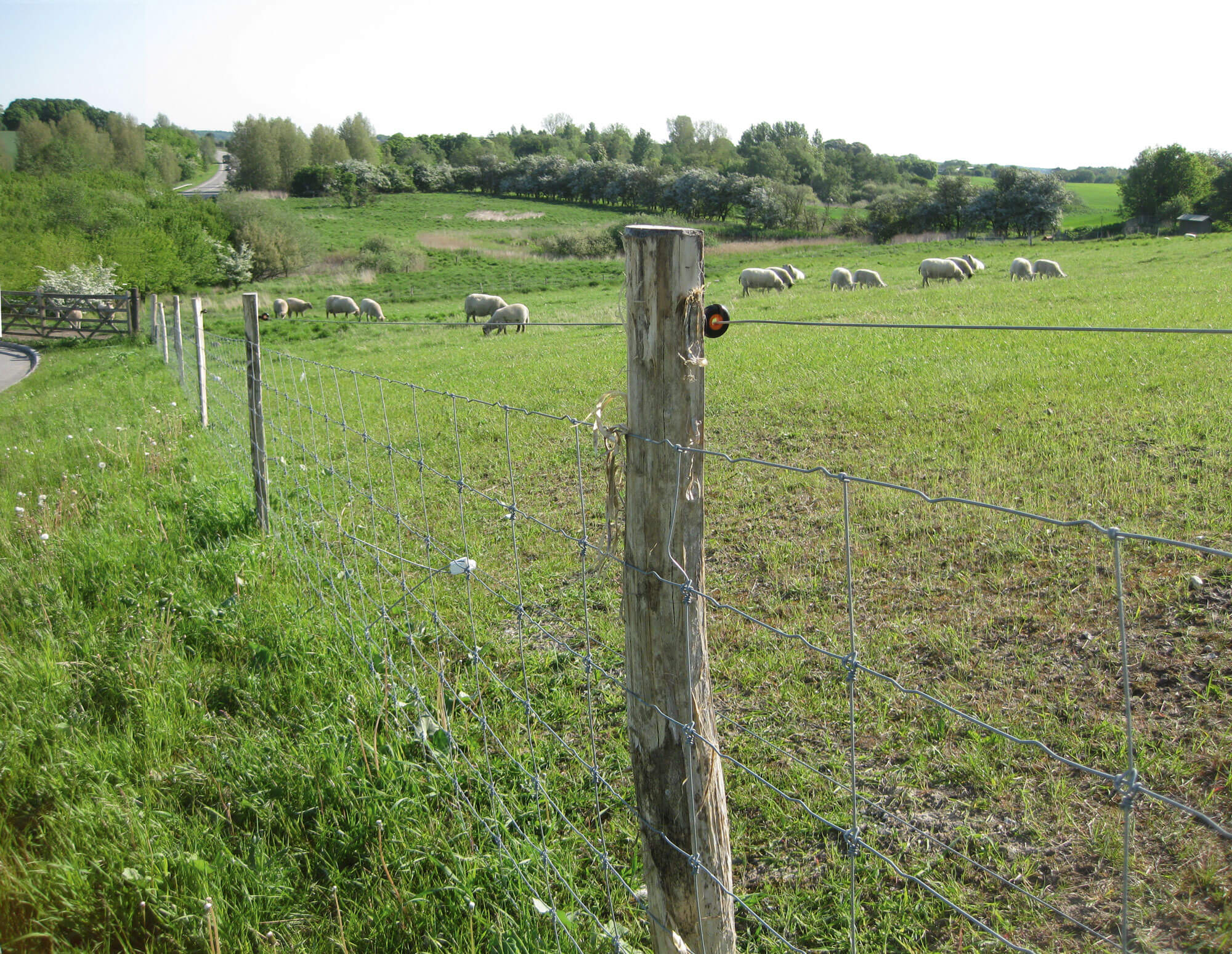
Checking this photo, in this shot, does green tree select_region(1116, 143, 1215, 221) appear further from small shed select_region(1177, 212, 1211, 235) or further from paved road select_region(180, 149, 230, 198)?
paved road select_region(180, 149, 230, 198)

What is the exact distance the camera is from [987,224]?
59125mm

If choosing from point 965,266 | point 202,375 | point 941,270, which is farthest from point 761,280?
point 202,375

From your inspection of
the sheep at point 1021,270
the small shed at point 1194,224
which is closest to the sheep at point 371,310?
the sheep at point 1021,270

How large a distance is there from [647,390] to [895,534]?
400 cm

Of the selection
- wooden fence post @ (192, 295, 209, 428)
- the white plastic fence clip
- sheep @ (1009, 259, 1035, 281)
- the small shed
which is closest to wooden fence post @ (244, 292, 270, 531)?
the white plastic fence clip

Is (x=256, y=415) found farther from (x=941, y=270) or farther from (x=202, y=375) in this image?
(x=941, y=270)

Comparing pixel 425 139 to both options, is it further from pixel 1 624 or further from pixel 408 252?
pixel 1 624

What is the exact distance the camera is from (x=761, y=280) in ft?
85.0

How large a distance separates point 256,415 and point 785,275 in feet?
81.3

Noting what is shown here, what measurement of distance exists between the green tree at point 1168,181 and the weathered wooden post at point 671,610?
72449 mm

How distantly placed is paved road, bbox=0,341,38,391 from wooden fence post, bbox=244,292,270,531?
15730 millimetres

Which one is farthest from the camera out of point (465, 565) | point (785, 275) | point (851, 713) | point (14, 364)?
point (785, 275)

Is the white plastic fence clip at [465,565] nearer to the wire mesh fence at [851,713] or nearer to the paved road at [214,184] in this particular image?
the wire mesh fence at [851,713]

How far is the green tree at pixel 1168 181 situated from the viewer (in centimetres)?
6034
